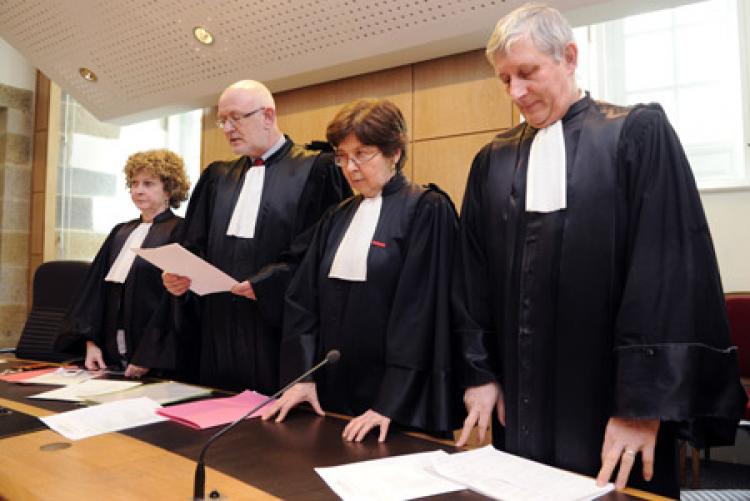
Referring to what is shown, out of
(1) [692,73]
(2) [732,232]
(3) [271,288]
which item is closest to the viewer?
(3) [271,288]

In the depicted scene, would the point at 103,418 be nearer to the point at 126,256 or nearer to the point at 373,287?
the point at 373,287

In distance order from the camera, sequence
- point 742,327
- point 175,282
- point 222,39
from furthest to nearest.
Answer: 1. point 742,327
2. point 222,39
3. point 175,282

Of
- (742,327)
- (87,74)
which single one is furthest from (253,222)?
(742,327)

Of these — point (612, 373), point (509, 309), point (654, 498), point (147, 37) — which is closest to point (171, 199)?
point (147, 37)

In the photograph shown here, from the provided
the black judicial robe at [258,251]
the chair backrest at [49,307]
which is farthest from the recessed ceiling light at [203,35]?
the chair backrest at [49,307]

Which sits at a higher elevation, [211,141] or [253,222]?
[211,141]

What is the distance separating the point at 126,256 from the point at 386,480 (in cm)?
253

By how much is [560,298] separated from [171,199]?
2.64 meters

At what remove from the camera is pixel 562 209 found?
163 cm

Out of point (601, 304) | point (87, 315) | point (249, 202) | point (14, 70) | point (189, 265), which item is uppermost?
point (14, 70)

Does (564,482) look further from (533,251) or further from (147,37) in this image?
(147,37)

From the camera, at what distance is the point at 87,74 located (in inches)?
178

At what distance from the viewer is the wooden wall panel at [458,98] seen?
3090 mm

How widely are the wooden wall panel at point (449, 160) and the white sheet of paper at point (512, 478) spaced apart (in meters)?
1.94
